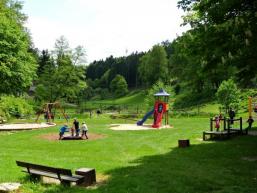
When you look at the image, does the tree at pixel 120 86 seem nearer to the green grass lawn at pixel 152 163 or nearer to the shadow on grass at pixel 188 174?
the green grass lawn at pixel 152 163

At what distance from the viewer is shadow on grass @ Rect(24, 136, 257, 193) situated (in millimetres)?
11312

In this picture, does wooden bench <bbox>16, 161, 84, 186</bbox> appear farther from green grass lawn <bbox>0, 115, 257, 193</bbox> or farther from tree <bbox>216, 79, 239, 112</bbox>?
tree <bbox>216, 79, 239, 112</bbox>

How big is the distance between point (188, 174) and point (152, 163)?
2735mm

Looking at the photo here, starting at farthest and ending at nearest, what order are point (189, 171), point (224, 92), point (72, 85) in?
point (72, 85) < point (224, 92) < point (189, 171)

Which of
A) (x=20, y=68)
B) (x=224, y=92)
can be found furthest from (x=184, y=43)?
(x=224, y=92)

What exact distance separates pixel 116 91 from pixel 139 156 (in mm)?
121812

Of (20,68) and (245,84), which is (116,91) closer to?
(20,68)

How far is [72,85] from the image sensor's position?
69750mm

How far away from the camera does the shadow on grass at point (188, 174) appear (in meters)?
11.3

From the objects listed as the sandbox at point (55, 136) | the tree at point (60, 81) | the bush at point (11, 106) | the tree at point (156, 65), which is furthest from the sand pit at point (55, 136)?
the tree at point (156, 65)

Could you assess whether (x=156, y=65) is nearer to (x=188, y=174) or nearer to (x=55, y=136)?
(x=55, y=136)

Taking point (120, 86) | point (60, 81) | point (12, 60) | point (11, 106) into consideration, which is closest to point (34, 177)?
point (12, 60)

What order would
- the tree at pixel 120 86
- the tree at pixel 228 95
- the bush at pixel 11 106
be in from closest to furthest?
the bush at pixel 11 106
the tree at pixel 228 95
the tree at pixel 120 86

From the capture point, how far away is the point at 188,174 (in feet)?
44.0
